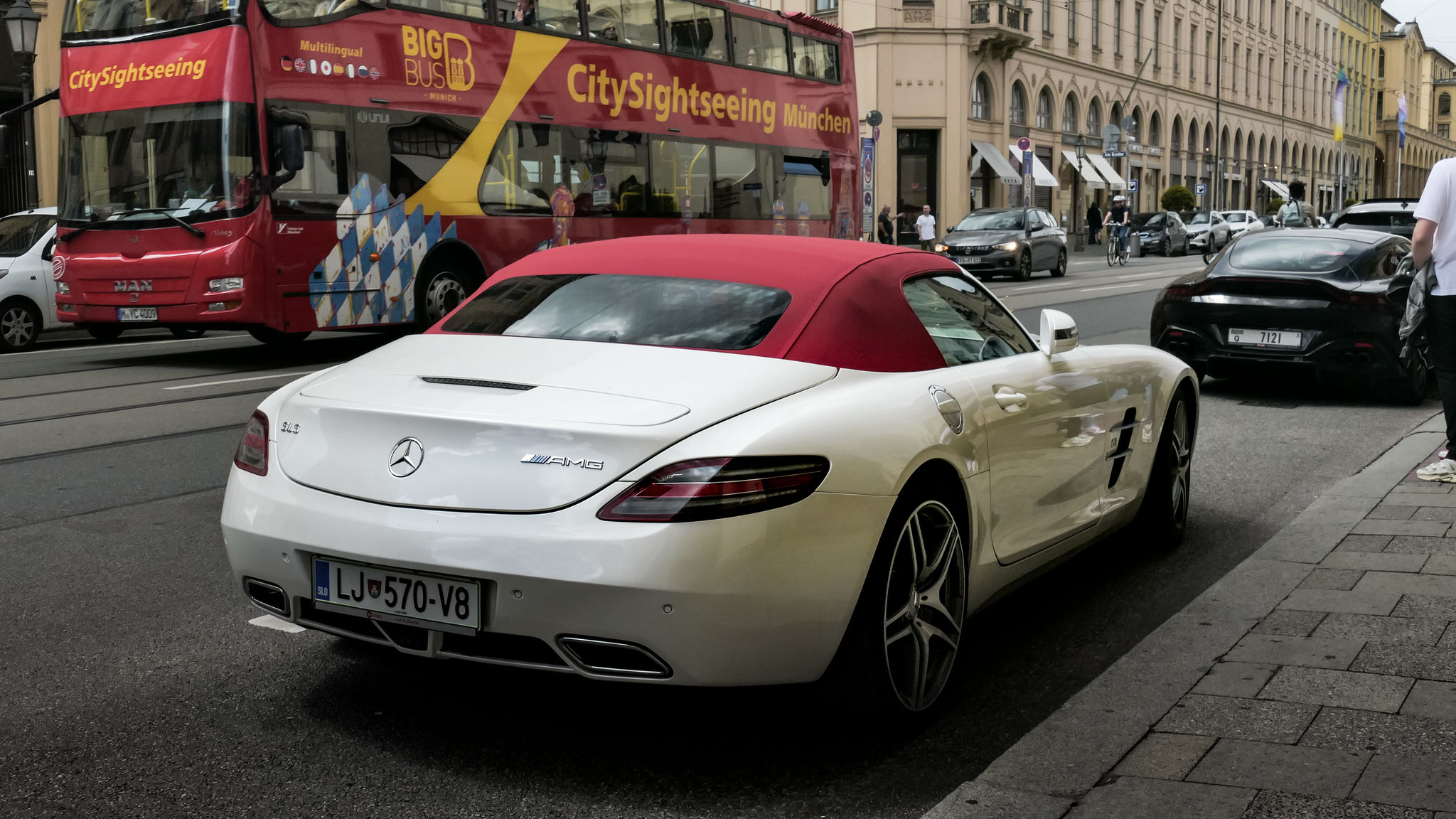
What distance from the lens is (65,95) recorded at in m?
13.4

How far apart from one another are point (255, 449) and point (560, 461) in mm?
967

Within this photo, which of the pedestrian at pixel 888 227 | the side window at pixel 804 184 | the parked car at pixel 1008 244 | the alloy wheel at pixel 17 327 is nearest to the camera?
the alloy wheel at pixel 17 327

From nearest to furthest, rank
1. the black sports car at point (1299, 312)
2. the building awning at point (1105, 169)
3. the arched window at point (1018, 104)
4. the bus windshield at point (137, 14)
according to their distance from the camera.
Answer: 1. the black sports car at point (1299, 312)
2. the bus windshield at point (137, 14)
3. the arched window at point (1018, 104)
4. the building awning at point (1105, 169)

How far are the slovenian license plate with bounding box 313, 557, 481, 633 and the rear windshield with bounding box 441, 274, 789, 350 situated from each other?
90 centimetres

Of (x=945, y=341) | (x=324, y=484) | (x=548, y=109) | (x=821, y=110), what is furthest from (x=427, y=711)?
(x=821, y=110)

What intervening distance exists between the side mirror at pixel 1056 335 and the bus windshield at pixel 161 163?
9622 mm

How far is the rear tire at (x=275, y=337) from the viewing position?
Result: 1533cm

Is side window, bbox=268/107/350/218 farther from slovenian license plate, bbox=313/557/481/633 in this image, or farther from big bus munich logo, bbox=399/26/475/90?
slovenian license plate, bbox=313/557/481/633

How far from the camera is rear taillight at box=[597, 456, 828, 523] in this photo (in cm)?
307

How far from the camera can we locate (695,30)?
17.8m

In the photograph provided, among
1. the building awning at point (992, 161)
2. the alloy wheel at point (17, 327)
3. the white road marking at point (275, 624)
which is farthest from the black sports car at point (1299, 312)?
the building awning at point (992, 161)

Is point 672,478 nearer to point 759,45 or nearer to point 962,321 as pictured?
point 962,321

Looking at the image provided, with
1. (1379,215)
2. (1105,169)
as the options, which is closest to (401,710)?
(1379,215)

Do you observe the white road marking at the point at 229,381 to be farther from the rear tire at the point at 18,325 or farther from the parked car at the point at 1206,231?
the parked car at the point at 1206,231
